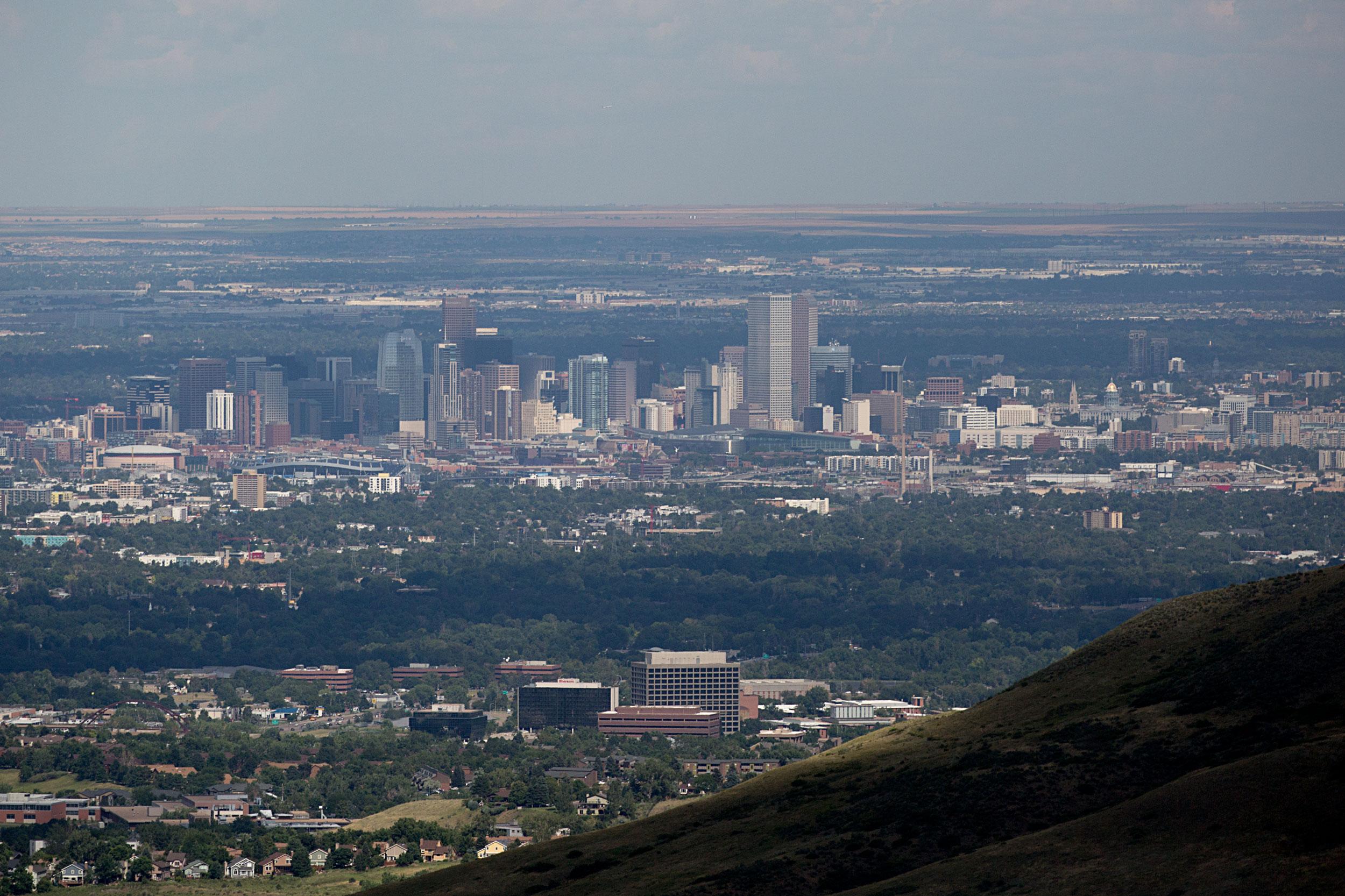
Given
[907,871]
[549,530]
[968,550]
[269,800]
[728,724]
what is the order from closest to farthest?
[907,871] → [269,800] → [728,724] → [968,550] → [549,530]

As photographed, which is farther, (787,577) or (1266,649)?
(787,577)

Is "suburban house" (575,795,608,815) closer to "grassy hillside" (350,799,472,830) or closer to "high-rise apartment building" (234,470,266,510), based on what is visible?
"grassy hillside" (350,799,472,830)

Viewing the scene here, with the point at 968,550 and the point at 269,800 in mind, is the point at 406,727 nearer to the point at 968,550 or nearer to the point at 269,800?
the point at 269,800

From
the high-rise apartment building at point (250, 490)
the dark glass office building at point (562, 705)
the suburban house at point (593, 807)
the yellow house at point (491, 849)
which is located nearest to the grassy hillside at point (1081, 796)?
the yellow house at point (491, 849)

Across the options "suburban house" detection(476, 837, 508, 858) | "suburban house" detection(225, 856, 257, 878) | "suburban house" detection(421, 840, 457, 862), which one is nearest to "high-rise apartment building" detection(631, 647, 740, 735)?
→ "suburban house" detection(476, 837, 508, 858)

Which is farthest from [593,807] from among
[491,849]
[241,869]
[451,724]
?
[451,724]

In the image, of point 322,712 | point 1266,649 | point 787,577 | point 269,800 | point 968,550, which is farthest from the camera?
point 968,550

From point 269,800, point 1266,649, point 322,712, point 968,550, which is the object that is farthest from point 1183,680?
point 968,550
